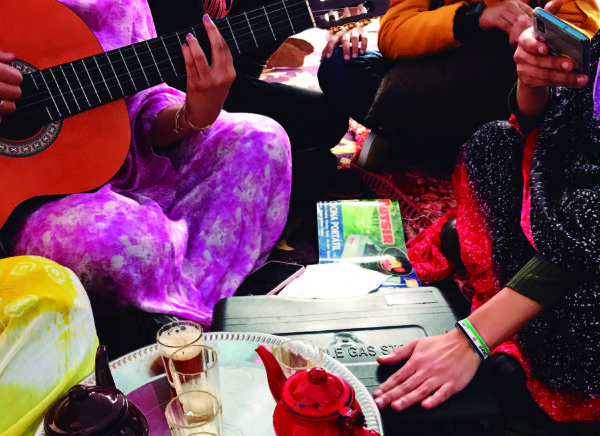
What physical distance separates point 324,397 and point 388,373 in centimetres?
36

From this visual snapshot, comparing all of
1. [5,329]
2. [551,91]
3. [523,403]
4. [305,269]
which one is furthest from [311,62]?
[5,329]

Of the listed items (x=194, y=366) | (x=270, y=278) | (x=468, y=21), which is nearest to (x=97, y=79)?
(x=270, y=278)

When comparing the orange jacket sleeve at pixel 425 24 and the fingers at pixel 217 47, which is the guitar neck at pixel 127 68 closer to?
the fingers at pixel 217 47

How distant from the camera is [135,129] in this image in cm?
126

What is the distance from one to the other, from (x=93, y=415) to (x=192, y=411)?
0.12 meters

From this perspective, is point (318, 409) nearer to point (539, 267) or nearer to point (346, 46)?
point (539, 267)

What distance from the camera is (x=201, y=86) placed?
116cm

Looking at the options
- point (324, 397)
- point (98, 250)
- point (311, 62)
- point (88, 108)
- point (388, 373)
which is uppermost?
point (88, 108)

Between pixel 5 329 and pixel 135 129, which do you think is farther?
pixel 135 129

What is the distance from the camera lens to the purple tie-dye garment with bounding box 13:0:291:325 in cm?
Answer: 108

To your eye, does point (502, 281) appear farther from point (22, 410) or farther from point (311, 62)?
point (311, 62)

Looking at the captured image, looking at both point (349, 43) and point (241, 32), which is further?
point (349, 43)

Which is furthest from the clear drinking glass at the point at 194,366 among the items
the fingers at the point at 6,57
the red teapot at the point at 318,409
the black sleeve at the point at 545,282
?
the fingers at the point at 6,57

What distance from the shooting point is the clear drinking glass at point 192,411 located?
1.98 feet
